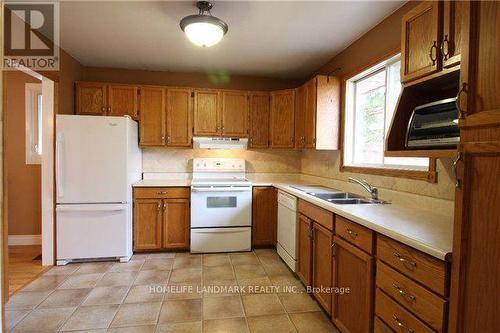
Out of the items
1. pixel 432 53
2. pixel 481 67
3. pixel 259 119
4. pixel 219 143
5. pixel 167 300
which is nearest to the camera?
pixel 481 67

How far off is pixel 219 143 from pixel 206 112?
1.57 feet

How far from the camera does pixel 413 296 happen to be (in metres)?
1.26

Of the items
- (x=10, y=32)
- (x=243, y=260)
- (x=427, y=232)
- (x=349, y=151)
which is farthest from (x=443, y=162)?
(x=10, y=32)

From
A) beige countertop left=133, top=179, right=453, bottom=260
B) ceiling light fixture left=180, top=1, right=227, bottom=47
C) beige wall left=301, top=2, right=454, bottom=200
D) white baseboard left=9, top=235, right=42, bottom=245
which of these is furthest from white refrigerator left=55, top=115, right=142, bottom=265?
beige wall left=301, top=2, right=454, bottom=200

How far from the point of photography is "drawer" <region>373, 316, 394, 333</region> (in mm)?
1427

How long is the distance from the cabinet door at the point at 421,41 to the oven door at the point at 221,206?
2.37 meters

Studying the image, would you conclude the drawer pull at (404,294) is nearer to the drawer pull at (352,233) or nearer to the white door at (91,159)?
the drawer pull at (352,233)

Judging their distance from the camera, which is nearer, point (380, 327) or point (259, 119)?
point (380, 327)

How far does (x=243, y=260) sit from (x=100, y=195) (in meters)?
1.84

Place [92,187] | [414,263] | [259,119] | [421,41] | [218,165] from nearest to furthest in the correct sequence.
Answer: [414,263] < [421,41] < [92,187] < [259,119] < [218,165]

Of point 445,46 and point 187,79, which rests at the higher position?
Answer: point 187,79

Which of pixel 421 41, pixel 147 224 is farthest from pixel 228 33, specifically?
pixel 147 224

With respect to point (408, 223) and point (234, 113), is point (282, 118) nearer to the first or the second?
point (234, 113)
